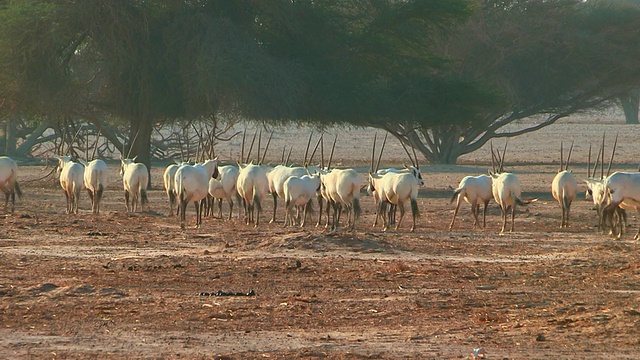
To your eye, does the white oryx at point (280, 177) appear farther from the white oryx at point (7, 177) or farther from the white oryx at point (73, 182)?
the white oryx at point (7, 177)

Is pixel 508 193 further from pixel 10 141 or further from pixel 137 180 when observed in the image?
pixel 10 141

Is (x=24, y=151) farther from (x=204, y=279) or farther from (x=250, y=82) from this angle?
(x=204, y=279)

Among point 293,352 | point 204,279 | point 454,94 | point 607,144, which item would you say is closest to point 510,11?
point 454,94

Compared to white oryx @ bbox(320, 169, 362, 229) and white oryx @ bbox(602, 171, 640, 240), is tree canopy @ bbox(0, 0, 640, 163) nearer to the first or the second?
white oryx @ bbox(320, 169, 362, 229)

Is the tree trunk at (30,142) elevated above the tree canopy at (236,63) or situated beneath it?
situated beneath

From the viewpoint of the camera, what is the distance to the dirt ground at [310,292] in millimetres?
8953

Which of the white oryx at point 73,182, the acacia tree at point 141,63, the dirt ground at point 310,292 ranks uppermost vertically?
the acacia tree at point 141,63

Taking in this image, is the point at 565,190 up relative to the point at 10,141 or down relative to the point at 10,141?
down

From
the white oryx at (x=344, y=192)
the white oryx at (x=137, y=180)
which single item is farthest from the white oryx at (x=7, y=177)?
the white oryx at (x=344, y=192)

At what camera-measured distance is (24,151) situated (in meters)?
45.6

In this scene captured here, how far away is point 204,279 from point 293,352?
4.35 m

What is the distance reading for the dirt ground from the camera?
8953mm

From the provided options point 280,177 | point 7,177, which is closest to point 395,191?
point 280,177

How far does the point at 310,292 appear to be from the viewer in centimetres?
1184
